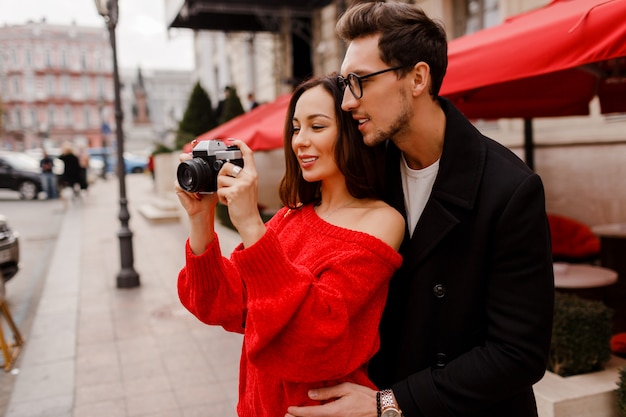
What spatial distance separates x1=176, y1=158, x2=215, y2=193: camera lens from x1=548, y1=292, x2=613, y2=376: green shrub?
2.74m

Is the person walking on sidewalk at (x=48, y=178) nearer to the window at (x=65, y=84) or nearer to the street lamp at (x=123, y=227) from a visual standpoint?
the street lamp at (x=123, y=227)

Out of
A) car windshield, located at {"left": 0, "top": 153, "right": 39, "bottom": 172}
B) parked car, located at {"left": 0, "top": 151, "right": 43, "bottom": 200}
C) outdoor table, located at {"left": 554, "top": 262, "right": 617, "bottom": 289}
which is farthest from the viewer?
car windshield, located at {"left": 0, "top": 153, "right": 39, "bottom": 172}

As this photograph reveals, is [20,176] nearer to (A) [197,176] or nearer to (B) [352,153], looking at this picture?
(A) [197,176]

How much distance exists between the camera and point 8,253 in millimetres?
7160

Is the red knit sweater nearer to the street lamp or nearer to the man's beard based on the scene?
the man's beard

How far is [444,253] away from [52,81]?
9274 cm

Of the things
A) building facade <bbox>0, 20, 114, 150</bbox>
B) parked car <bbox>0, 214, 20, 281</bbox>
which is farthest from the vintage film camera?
building facade <bbox>0, 20, 114, 150</bbox>

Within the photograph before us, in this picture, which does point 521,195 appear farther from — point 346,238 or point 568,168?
point 568,168

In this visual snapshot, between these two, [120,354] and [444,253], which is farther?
[120,354]

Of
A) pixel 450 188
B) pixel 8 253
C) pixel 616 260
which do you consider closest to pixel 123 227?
pixel 8 253

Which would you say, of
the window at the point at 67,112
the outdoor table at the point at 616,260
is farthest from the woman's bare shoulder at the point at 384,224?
the window at the point at 67,112

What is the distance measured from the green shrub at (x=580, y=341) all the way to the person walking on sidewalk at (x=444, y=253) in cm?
205

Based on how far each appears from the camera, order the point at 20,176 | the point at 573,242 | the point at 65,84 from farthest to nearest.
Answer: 1. the point at 65,84
2. the point at 20,176
3. the point at 573,242

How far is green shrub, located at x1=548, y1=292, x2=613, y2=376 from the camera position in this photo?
11.4 feet
